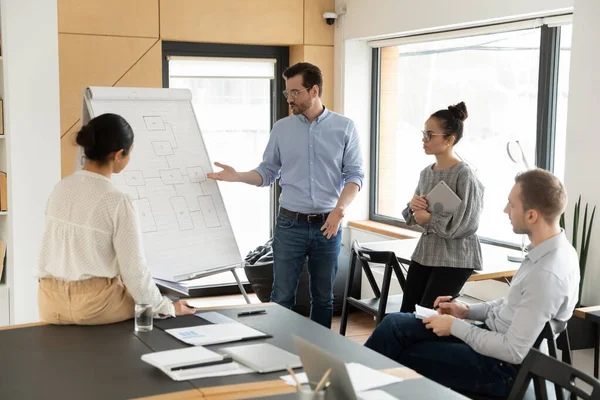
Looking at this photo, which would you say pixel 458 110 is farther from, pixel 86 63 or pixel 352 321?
pixel 86 63

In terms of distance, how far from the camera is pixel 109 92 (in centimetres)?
399

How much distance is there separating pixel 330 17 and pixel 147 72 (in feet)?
5.05

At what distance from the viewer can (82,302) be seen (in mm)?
2699

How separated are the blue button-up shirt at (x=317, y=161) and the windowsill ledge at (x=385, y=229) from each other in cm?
153

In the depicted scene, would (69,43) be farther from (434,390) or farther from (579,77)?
(434,390)

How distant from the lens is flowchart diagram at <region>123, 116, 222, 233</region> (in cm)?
380

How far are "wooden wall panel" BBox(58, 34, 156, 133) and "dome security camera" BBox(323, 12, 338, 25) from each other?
1502 mm

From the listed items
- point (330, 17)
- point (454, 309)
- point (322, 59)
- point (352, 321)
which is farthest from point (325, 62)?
point (454, 309)

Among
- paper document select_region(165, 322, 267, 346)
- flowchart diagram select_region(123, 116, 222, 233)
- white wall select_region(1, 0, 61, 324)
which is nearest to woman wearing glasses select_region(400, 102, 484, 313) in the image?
flowchart diagram select_region(123, 116, 222, 233)

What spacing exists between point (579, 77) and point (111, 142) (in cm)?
241

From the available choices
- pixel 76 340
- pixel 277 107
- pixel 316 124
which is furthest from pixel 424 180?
pixel 277 107

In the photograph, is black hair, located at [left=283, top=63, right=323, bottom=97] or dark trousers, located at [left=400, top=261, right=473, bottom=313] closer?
dark trousers, located at [left=400, top=261, right=473, bottom=313]

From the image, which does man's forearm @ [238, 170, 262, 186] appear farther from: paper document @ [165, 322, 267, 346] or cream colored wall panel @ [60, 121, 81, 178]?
cream colored wall panel @ [60, 121, 81, 178]

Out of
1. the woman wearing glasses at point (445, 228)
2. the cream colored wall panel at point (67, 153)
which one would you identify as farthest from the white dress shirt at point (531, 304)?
the cream colored wall panel at point (67, 153)
